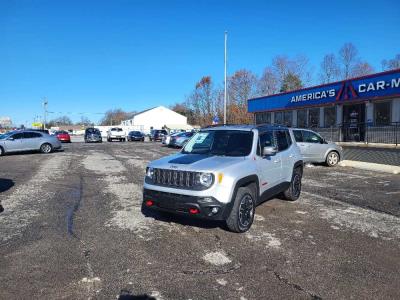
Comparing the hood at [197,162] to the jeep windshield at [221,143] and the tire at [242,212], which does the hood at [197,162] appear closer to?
the jeep windshield at [221,143]

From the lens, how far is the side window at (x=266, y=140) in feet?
22.3

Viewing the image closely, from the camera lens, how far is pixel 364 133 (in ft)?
64.1

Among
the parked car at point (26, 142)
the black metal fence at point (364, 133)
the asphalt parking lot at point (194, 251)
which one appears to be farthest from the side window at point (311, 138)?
the parked car at point (26, 142)

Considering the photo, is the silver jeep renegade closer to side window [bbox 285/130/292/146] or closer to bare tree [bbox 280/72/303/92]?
side window [bbox 285/130/292/146]

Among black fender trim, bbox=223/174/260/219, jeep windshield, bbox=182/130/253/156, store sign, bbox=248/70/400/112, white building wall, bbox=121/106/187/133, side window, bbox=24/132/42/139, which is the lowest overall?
black fender trim, bbox=223/174/260/219

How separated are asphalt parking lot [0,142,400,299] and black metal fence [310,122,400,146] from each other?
959 cm

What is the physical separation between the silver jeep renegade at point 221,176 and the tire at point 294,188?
72 centimetres

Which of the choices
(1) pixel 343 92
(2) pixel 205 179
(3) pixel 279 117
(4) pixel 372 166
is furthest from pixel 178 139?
(2) pixel 205 179

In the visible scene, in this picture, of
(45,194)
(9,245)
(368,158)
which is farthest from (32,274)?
(368,158)

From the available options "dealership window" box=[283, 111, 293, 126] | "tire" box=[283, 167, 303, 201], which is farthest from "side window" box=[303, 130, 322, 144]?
"dealership window" box=[283, 111, 293, 126]

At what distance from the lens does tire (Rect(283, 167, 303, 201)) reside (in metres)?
8.38

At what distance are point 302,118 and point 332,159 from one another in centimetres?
1053

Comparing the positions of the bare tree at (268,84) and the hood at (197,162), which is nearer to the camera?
the hood at (197,162)

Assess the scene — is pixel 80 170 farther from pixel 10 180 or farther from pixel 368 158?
pixel 368 158
